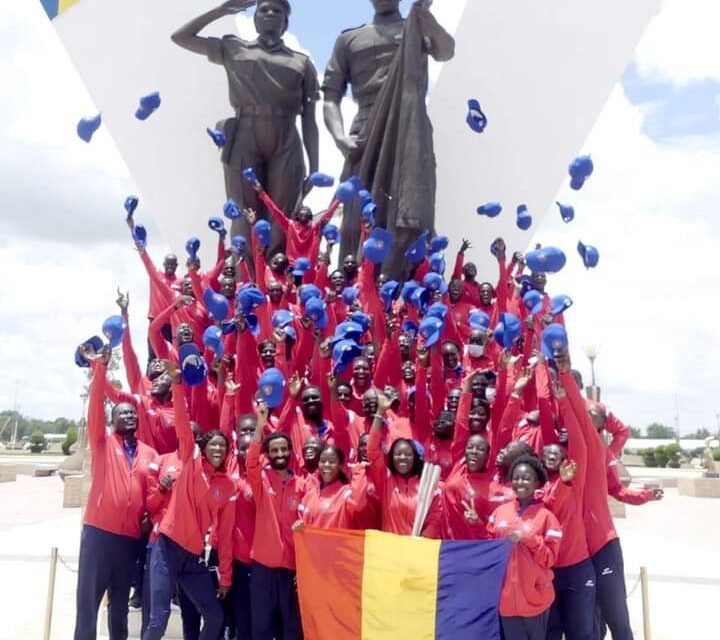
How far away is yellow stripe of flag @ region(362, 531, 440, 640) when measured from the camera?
3852 millimetres

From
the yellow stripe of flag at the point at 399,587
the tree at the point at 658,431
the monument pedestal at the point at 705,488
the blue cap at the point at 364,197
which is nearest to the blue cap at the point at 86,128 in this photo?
the blue cap at the point at 364,197

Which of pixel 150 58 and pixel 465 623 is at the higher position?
pixel 150 58

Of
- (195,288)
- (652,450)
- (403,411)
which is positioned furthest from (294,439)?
(652,450)

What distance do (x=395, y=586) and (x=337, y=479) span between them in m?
0.67

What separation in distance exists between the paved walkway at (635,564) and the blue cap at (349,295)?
9.89 feet

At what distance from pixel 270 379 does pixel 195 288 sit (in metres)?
2.84

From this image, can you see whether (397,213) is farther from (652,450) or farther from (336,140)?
(652,450)

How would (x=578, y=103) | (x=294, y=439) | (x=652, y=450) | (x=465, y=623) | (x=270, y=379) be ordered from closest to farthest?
1. (x=465, y=623)
2. (x=270, y=379)
3. (x=294, y=439)
4. (x=578, y=103)
5. (x=652, y=450)

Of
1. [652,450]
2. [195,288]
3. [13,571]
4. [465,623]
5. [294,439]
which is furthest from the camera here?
[652,450]

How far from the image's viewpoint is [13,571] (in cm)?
759

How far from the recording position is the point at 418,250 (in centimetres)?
697

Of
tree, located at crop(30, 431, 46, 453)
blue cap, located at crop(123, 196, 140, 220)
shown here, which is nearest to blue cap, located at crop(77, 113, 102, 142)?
blue cap, located at crop(123, 196, 140, 220)

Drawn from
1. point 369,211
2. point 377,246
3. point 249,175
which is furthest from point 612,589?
point 249,175

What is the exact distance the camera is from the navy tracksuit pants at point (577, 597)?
399 centimetres
